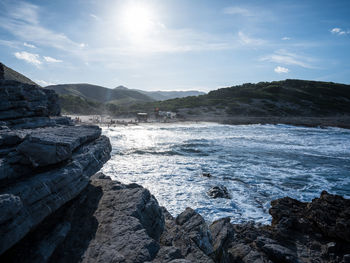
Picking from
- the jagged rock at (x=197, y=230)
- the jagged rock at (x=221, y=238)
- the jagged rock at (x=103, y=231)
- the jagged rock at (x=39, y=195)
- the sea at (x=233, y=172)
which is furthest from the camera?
the sea at (x=233, y=172)

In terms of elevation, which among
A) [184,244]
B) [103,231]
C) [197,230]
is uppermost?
[103,231]

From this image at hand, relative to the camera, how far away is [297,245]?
6.48m

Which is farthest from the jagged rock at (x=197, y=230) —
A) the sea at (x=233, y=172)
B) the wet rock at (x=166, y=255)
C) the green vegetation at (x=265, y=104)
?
the green vegetation at (x=265, y=104)

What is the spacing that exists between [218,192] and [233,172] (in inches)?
149

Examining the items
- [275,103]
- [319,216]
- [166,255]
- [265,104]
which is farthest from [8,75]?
[275,103]

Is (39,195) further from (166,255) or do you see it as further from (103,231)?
(166,255)

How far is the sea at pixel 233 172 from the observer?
9.54 m

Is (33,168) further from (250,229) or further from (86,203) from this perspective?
(250,229)

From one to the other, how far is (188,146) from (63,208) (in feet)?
58.5

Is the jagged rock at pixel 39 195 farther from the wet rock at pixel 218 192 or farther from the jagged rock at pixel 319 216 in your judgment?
the wet rock at pixel 218 192

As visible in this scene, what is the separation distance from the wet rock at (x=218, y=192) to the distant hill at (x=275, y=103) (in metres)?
44.0

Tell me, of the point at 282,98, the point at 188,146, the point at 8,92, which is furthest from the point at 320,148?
the point at 282,98

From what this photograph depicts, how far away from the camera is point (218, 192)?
1032 centimetres

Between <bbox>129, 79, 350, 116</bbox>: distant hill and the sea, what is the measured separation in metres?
34.3
